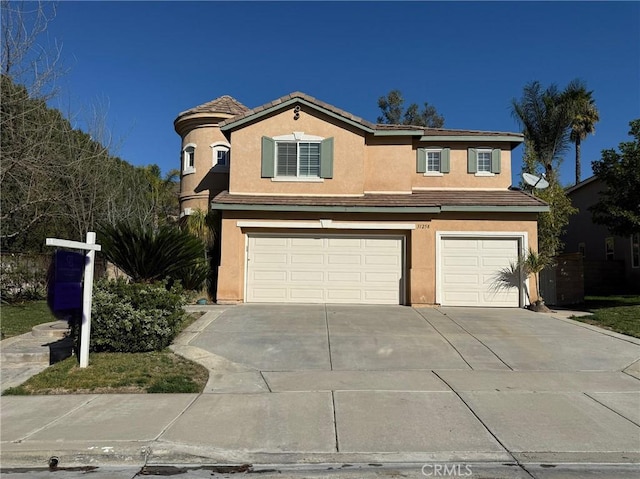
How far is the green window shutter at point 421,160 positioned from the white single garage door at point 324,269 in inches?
135

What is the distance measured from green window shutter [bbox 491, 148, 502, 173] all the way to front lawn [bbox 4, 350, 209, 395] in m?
13.2

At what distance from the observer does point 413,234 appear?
49.9 ft

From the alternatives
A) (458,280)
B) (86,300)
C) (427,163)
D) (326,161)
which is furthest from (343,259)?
(86,300)

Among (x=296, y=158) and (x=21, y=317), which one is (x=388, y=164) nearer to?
(x=296, y=158)

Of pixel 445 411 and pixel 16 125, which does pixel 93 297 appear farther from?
pixel 16 125

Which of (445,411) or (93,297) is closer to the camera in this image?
(445,411)

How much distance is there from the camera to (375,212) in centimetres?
1518

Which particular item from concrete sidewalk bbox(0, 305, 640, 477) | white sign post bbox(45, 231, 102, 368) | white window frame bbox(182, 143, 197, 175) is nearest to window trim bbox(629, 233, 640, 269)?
concrete sidewalk bbox(0, 305, 640, 477)

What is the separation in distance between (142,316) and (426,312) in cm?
775

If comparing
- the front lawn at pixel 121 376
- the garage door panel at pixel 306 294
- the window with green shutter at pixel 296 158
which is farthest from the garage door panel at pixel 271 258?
the front lawn at pixel 121 376

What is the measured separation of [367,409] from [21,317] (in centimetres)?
1156

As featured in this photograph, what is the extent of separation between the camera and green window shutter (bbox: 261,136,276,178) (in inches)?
635

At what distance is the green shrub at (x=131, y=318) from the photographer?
9000 millimetres

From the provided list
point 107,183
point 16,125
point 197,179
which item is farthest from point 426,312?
point 107,183
